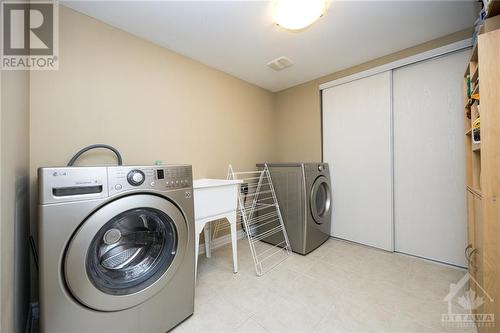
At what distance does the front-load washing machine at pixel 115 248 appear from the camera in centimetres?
82

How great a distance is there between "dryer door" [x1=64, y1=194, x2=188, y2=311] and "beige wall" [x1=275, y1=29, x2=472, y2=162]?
6.68ft

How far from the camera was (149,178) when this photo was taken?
→ 1.03 m

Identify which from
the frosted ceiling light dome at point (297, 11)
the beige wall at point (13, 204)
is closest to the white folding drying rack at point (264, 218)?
the frosted ceiling light dome at point (297, 11)

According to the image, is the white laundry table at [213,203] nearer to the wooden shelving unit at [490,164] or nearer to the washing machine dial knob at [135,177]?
the washing machine dial knob at [135,177]

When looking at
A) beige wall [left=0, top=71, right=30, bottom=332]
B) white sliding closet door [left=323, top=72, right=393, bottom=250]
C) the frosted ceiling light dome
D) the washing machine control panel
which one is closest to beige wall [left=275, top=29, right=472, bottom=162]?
white sliding closet door [left=323, top=72, right=393, bottom=250]

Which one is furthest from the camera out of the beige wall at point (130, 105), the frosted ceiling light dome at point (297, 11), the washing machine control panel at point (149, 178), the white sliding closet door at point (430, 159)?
the white sliding closet door at point (430, 159)

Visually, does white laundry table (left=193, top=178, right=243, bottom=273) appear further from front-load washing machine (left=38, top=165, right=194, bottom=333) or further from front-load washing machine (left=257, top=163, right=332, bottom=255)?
front-load washing machine (left=257, top=163, right=332, bottom=255)

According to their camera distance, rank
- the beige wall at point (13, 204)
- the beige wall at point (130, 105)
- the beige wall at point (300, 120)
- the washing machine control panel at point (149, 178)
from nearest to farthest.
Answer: the beige wall at point (13, 204), the washing machine control panel at point (149, 178), the beige wall at point (130, 105), the beige wall at point (300, 120)

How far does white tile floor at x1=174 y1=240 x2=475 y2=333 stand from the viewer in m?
1.18

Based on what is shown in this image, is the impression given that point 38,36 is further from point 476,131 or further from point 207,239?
point 476,131

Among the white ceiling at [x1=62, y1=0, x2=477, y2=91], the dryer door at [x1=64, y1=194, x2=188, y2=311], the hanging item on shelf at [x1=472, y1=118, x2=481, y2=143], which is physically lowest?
the dryer door at [x1=64, y1=194, x2=188, y2=311]

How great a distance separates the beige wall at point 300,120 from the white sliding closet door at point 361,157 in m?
0.13

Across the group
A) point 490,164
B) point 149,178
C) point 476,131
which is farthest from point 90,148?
point 476,131

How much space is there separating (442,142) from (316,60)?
1411 millimetres
